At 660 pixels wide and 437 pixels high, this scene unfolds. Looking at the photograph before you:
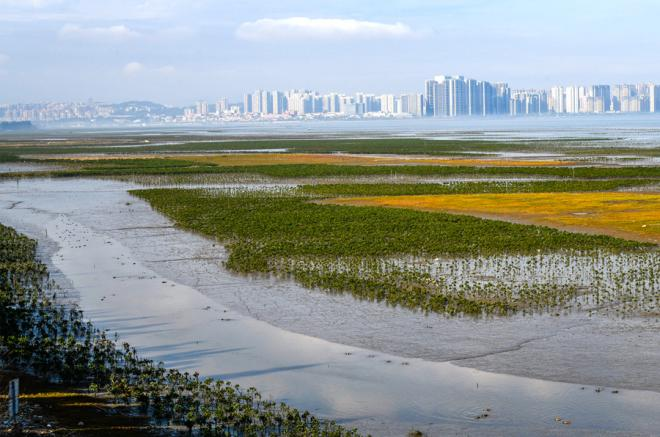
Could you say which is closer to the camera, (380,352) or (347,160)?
(380,352)

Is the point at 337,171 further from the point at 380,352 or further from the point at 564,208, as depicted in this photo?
the point at 380,352

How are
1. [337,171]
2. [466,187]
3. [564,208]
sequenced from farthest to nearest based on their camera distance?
1. [337,171]
2. [466,187]
3. [564,208]

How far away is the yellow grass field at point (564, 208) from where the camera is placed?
31297 mm

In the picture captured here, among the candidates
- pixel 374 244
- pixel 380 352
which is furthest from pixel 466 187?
pixel 380 352

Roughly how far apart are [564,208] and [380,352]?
2314cm

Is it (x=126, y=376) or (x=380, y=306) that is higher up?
(x=126, y=376)

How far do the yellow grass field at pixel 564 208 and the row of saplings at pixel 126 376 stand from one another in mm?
18464

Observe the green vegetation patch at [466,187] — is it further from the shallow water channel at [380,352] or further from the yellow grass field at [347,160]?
the shallow water channel at [380,352]

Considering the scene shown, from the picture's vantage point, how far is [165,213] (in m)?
38.3

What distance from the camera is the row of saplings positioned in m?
12.3

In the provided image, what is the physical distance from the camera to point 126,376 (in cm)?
1428

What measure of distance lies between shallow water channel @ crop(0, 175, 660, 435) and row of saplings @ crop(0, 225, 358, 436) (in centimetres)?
63

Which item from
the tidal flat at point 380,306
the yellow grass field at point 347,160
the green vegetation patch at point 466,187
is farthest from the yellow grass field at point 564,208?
the yellow grass field at point 347,160

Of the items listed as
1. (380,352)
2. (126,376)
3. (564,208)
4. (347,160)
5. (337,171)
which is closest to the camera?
(126,376)
